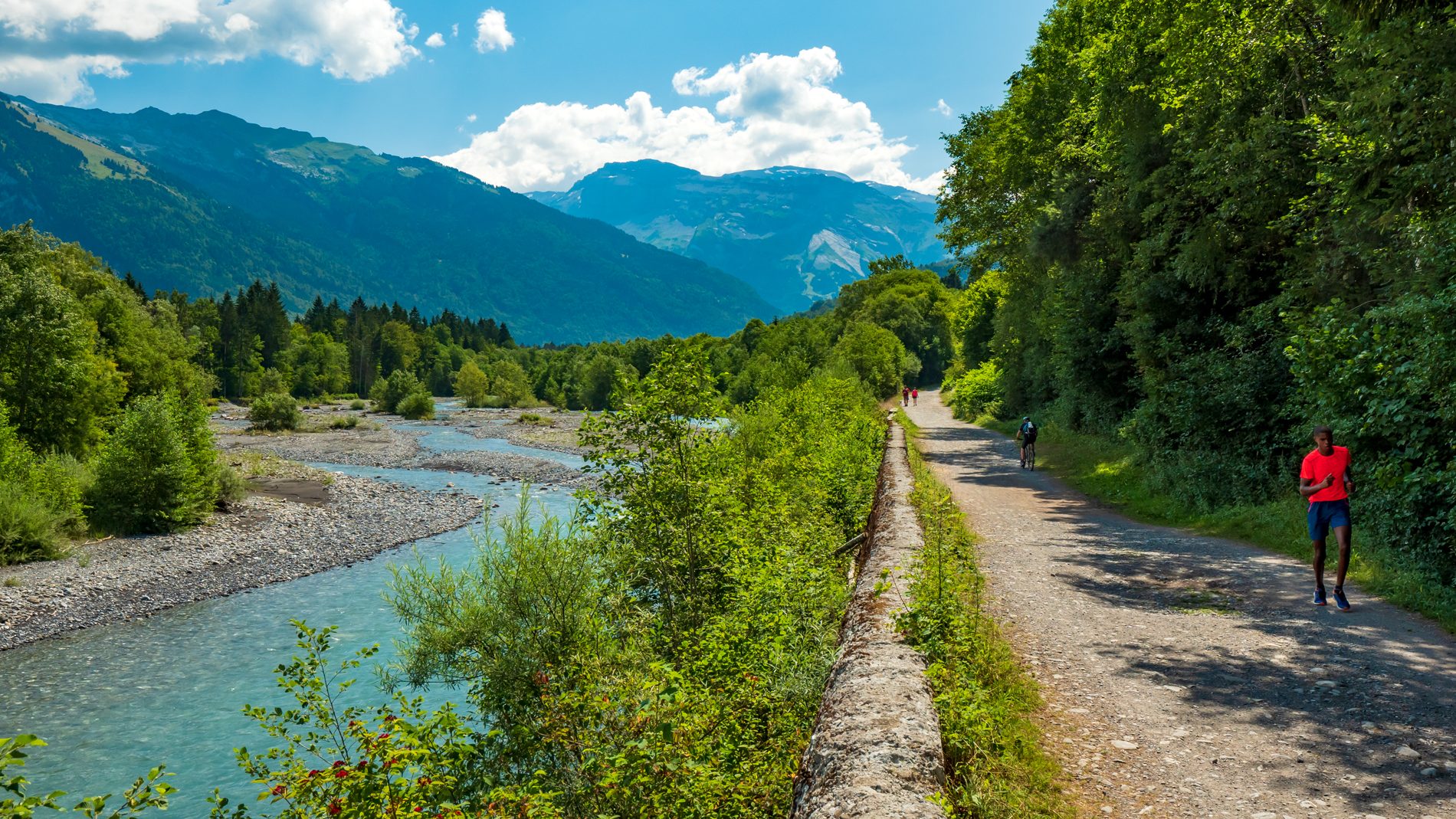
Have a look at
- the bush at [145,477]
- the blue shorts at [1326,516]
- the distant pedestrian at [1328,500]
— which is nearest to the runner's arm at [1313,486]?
the distant pedestrian at [1328,500]

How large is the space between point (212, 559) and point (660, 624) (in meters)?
22.5

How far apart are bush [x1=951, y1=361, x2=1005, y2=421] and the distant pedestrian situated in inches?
1545

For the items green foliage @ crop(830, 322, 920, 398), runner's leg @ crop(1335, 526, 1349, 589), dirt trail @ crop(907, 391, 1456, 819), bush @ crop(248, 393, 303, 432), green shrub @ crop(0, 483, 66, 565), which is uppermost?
green foliage @ crop(830, 322, 920, 398)

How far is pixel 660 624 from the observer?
1131cm

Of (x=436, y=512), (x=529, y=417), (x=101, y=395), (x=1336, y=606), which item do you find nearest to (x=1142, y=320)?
(x=1336, y=606)

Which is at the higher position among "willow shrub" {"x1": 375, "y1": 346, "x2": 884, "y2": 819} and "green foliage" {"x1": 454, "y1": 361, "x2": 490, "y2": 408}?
"green foliage" {"x1": 454, "y1": 361, "x2": 490, "y2": 408}

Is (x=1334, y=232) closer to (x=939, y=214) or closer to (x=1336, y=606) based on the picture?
(x=1336, y=606)

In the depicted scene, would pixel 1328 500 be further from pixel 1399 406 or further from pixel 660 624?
pixel 660 624

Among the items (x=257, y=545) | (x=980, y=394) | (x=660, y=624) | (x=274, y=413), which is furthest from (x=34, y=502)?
(x=274, y=413)

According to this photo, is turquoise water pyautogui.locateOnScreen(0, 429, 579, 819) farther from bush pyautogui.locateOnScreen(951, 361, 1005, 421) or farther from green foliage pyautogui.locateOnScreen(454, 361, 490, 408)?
green foliage pyautogui.locateOnScreen(454, 361, 490, 408)

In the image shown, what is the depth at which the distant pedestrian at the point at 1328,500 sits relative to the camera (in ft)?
30.2

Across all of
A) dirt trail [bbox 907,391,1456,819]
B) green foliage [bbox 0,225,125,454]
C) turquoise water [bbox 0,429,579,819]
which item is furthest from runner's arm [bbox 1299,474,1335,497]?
green foliage [bbox 0,225,125,454]

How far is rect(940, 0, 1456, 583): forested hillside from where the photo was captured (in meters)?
10.1

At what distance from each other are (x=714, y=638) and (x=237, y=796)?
8.37 metres
